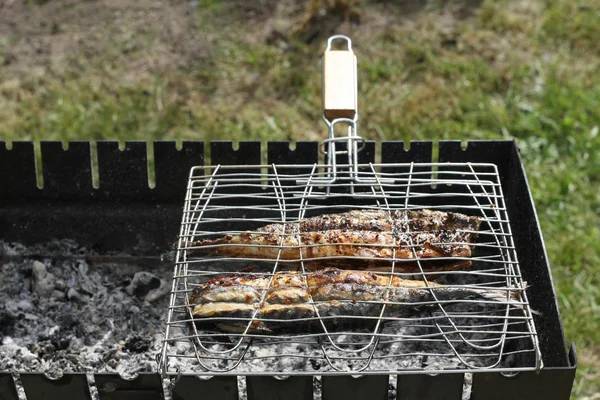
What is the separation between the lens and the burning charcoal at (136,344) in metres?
2.80

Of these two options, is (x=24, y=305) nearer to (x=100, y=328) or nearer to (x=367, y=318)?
(x=100, y=328)

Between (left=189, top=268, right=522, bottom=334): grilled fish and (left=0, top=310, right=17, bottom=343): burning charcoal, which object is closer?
(left=189, top=268, right=522, bottom=334): grilled fish

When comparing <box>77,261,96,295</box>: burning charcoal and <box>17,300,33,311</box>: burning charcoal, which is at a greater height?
<box>77,261,96,295</box>: burning charcoal

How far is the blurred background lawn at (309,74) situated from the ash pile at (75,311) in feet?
5.91

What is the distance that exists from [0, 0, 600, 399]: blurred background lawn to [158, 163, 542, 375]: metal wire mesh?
5.44 ft

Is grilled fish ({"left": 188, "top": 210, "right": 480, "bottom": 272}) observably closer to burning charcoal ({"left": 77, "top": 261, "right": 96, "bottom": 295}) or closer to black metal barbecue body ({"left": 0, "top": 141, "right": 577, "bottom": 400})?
black metal barbecue body ({"left": 0, "top": 141, "right": 577, "bottom": 400})

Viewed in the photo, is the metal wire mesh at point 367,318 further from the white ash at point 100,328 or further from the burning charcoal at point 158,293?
the burning charcoal at point 158,293

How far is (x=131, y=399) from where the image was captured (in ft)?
6.99

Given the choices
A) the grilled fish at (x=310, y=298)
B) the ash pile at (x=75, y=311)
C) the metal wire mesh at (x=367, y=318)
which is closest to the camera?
the metal wire mesh at (x=367, y=318)

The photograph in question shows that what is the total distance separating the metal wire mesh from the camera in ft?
7.23

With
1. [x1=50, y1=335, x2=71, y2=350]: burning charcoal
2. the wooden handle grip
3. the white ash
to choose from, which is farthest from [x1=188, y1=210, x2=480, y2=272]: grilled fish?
[x1=50, y1=335, x2=71, y2=350]: burning charcoal

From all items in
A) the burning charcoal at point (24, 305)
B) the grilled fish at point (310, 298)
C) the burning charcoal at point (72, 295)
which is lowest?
the burning charcoal at point (24, 305)

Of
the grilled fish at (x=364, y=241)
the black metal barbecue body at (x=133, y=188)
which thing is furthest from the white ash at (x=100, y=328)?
the grilled fish at (x=364, y=241)

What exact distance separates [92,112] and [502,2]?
336cm
